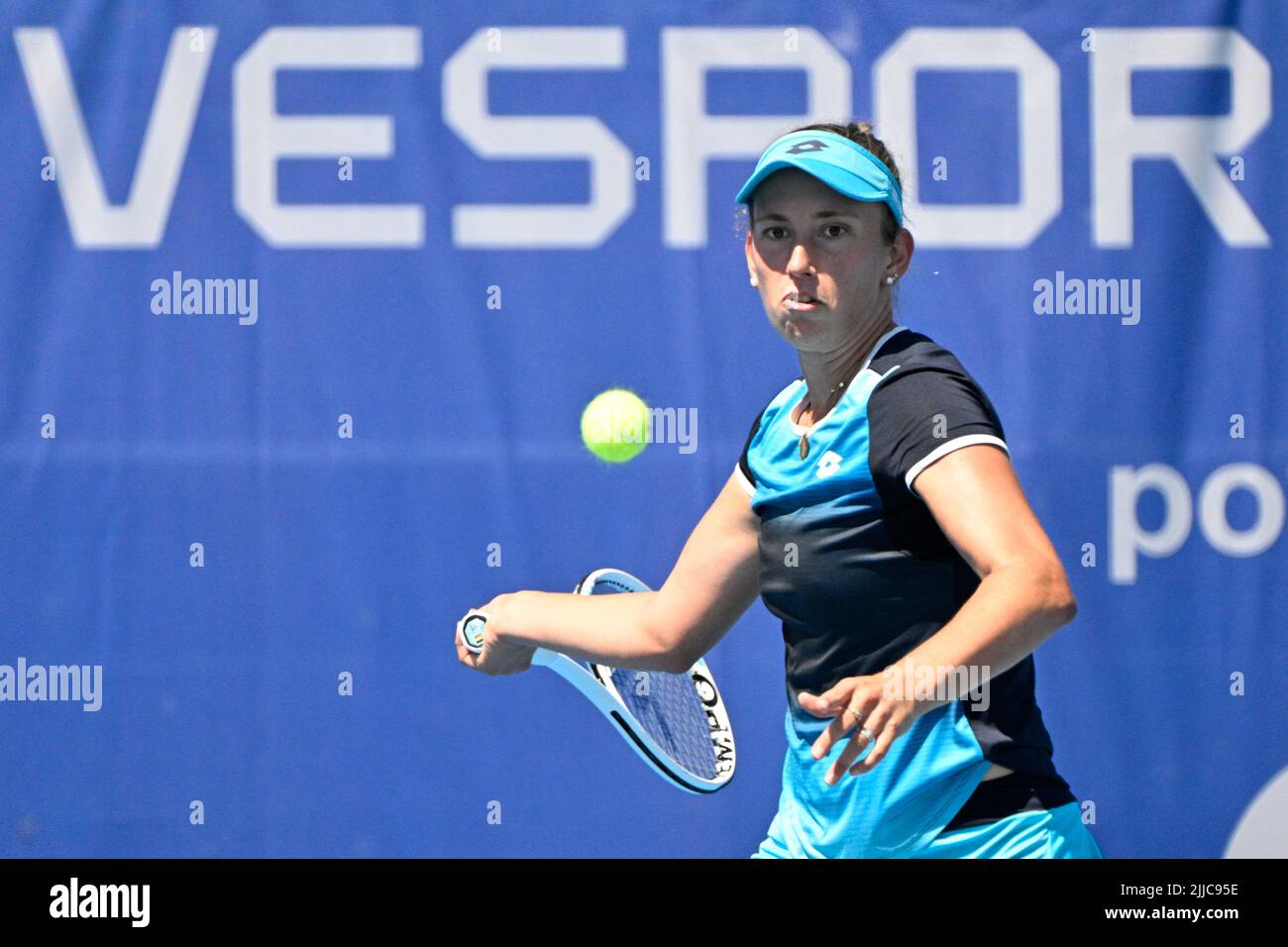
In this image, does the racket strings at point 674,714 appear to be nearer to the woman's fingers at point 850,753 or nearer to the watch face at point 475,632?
the watch face at point 475,632

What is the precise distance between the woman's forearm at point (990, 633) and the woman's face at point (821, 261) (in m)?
0.46

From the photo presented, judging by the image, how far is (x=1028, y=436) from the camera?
3.13 m

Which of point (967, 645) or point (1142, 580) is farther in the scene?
point (1142, 580)

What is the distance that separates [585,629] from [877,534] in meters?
0.54

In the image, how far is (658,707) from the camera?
8.18 feet

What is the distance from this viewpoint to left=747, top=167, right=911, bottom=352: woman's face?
69.8 inches

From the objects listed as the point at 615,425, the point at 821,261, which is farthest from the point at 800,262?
the point at 615,425

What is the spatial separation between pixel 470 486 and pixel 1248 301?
165 cm

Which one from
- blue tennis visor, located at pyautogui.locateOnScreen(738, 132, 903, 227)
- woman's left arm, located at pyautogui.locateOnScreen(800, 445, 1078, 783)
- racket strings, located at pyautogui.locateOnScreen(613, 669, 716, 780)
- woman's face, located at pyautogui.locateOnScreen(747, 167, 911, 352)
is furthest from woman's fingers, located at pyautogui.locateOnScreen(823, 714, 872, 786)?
racket strings, located at pyautogui.locateOnScreen(613, 669, 716, 780)

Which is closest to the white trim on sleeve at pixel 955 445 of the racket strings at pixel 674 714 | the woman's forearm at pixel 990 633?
the woman's forearm at pixel 990 633

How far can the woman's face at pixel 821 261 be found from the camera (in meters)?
1.77
